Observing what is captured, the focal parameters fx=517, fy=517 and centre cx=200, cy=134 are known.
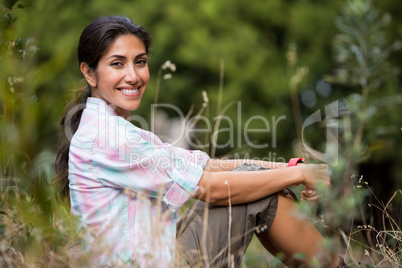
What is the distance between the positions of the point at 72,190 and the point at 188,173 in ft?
1.53

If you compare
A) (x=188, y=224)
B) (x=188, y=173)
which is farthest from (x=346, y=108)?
(x=188, y=224)

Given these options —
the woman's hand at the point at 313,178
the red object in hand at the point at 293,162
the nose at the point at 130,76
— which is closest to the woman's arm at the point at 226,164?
the red object in hand at the point at 293,162

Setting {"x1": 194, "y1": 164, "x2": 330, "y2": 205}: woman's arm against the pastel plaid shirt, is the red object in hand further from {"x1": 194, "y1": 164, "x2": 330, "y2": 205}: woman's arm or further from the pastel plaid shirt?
the pastel plaid shirt

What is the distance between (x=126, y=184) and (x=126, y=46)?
25.5 inches

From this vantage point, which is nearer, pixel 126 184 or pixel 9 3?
pixel 126 184

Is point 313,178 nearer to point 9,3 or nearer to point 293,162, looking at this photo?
point 293,162

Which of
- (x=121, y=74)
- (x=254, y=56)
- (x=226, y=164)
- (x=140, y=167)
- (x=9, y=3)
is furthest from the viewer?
(x=254, y=56)

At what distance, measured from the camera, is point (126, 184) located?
1923mm

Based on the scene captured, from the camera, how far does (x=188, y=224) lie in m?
2.06

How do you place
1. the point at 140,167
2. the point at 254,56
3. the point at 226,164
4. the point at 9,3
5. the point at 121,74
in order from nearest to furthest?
the point at 140,167 < the point at 9,3 < the point at 121,74 < the point at 226,164 < the point at 254,56

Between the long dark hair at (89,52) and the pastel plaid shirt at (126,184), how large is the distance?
0.83ft

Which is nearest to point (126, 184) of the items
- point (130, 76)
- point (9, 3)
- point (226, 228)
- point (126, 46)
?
point (226, 228)

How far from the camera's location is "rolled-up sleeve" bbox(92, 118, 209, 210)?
6.25 ft

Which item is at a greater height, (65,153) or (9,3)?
(9,3)
